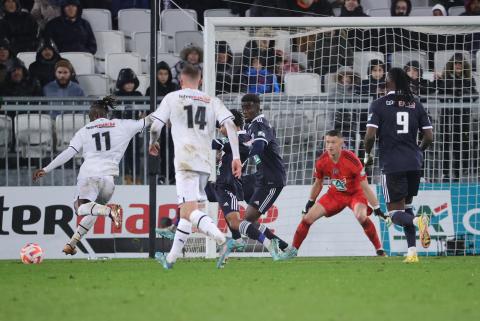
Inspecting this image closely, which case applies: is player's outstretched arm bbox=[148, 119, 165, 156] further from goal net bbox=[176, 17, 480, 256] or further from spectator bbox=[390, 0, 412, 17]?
spectator bbox=[390, 0, 412, 17]

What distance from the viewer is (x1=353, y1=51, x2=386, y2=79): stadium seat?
1805 cm

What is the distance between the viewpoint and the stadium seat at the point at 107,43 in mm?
21734

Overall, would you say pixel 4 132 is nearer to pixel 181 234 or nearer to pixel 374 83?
pixel 374 83

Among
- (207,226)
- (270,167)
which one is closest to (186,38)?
(270,167)

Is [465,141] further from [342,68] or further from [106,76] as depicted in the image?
[106,76]

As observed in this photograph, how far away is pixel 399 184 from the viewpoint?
1493 centimetres

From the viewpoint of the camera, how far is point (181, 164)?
12891mm

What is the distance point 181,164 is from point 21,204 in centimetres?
554

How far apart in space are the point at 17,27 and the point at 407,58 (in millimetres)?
7433

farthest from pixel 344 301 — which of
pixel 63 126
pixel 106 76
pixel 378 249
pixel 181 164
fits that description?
pixel 106 76

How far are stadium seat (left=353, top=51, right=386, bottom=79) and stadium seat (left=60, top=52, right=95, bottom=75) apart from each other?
5002mm

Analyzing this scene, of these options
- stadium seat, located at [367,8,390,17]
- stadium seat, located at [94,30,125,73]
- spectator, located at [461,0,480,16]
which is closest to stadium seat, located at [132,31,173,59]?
stadium seat, located at [94,30,125,73]

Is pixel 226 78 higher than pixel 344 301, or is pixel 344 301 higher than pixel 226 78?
pixel 226 78

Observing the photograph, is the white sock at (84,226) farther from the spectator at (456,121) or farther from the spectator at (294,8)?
the spectator at (294,8)
